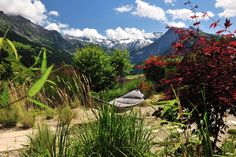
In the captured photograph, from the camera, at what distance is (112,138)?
3488mm

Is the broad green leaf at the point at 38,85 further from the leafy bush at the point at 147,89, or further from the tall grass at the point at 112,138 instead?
the leafy bush at the point at 147,89

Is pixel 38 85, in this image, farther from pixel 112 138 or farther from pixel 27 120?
pixel 27 120

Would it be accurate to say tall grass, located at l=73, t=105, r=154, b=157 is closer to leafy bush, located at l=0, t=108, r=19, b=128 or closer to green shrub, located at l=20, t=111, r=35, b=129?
green shrub, located at l=20, t=111, r=35, b=129

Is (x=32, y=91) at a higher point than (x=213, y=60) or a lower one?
lower

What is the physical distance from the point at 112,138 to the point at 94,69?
17.9 m

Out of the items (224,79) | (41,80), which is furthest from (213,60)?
(41,80)

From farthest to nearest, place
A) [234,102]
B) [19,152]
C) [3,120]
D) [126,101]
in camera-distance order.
A: 1. [126,101]
2. [3,120]
3. [19,152]
4. [234,102]

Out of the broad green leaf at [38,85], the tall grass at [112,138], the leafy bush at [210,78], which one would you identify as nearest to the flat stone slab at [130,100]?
the leafy bush at [210,78]

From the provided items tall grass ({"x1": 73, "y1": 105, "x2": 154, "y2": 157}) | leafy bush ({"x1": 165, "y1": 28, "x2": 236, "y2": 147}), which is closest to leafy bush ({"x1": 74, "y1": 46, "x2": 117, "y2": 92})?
leafy bush ({"x1": 165, "y1": 28, "x2": 236, "y2": 147})

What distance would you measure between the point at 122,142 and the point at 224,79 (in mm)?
1301

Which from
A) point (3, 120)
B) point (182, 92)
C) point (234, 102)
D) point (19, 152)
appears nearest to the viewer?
point (234, 102)

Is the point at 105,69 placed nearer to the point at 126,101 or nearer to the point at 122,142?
the point at 126,101

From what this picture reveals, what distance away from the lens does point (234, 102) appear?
12.9 feet

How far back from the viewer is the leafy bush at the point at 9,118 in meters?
8.20
